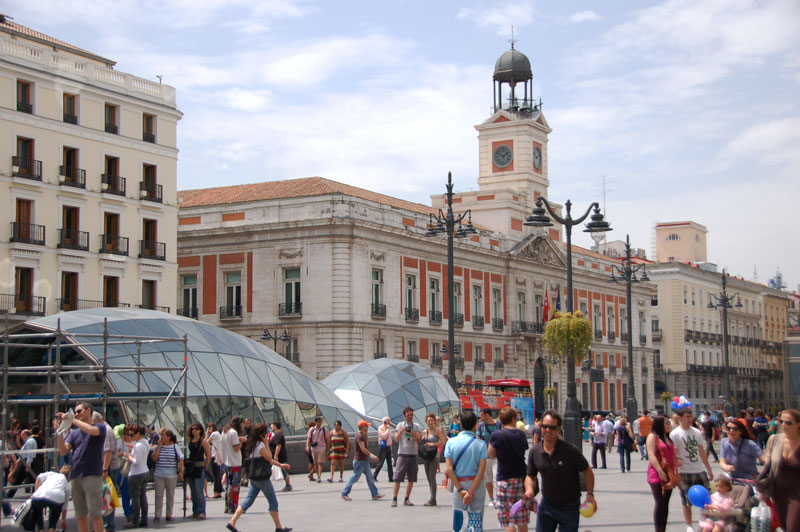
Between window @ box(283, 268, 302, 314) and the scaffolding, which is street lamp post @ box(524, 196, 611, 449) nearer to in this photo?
the scaffolding

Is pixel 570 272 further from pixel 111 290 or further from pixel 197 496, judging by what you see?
pixel 111 290

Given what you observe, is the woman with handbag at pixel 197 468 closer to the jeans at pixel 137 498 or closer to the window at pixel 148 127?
the jeans at pixel 137 498

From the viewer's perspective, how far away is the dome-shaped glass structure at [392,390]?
106 feet

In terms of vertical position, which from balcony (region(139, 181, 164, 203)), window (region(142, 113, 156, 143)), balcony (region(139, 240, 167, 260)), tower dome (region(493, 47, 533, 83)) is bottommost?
balcony (region(139, 240, 167, 260))

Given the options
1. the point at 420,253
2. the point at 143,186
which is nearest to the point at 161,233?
the point at 143,186

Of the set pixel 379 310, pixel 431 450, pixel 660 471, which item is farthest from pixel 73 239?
pixel 660 471

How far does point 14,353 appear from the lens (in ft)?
86.2

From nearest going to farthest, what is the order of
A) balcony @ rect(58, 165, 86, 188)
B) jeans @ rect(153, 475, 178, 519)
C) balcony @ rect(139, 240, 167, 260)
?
jeans @ rect(153, 475, 178, 519) < balcony @ rect(58, 165, 86, 188) < balcony @ rect(139, 240, 167, 260)

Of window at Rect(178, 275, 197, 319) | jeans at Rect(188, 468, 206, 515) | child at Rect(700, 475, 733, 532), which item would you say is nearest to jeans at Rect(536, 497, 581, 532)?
child at Rect(700, 475, 733, 532)

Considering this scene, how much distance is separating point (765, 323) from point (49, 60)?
8017cm

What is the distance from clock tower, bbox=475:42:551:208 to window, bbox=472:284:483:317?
8.52 meters

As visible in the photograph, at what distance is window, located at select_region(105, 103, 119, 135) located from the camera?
139 feet

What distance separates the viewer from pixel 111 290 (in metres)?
42.0

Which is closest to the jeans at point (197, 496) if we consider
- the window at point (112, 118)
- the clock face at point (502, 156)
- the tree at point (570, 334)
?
the tree at point (570, 334)
